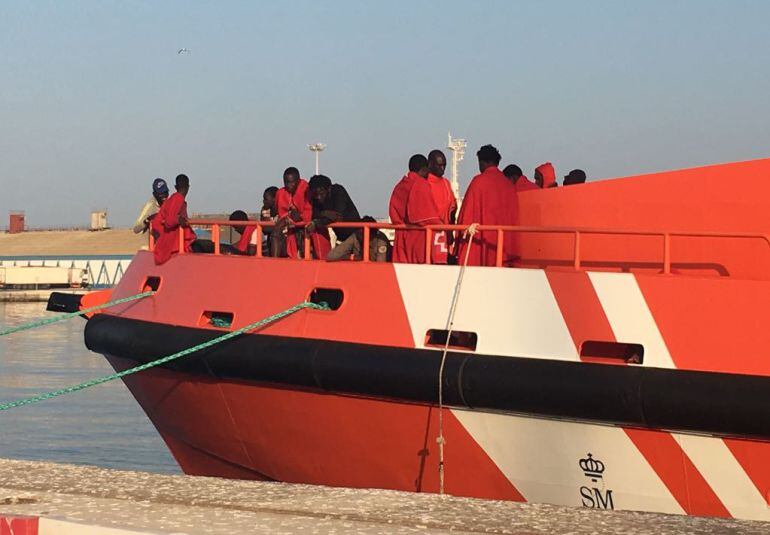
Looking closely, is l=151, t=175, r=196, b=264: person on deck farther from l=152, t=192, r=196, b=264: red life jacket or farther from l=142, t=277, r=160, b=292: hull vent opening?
l=142, t=277, r=160, b=292: hull vent opening

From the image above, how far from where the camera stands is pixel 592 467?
7.21 meters

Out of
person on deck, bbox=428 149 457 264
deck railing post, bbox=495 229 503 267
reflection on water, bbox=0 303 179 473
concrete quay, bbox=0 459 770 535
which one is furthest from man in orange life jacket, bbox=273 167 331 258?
reflection on water, bbox=0 303 179 473

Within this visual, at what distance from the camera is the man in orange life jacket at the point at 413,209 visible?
335 inches

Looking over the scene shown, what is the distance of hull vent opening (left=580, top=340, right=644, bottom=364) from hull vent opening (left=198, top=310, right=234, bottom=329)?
2.64 metres

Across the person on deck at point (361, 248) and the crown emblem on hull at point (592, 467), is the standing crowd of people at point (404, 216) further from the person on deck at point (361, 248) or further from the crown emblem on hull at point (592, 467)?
the crown emblem on hull at point (592, 467)

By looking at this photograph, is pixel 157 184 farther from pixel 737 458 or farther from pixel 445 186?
pixel 737 458

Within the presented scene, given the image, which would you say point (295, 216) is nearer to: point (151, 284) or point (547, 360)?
point (151, 284)

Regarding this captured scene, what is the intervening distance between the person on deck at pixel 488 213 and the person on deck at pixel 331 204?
95 cm

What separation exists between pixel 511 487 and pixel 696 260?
1.67 metres

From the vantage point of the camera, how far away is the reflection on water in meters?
13.9

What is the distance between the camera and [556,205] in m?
7.96

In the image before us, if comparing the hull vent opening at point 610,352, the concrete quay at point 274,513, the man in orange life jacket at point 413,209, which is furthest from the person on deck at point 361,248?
the concrete quay at point 274,513

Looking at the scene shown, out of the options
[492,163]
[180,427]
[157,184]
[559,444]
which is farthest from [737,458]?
[157,184]

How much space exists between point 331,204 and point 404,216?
24.8 inches
